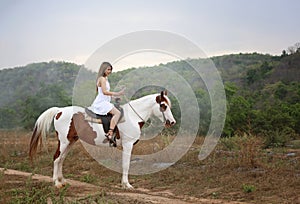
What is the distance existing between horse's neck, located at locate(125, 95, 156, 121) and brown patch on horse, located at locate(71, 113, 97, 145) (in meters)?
1.05

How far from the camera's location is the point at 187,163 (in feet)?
37.7

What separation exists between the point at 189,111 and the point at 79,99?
2745mm

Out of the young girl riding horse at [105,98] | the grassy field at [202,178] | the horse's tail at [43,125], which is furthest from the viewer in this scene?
the horse's tail at [43,125]

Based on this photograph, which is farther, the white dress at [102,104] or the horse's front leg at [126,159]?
the horse's front leg at [126,159]

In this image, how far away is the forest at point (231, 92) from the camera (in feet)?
48.3

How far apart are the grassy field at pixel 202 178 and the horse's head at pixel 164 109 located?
147 cm

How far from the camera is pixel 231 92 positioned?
3027 centimetres

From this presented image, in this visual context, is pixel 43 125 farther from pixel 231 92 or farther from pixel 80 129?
pixel 231 92

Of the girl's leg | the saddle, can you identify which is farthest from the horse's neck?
the girl's leg

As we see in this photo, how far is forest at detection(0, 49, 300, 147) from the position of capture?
14723 millimetres

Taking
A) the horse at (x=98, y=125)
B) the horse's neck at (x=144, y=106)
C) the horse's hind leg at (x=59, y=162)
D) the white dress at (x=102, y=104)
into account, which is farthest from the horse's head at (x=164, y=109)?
the horse's hind leg at (x=59, y=162)

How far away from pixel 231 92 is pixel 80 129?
22.6 metres

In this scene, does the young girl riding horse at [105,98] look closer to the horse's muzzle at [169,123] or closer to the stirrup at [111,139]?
the stirrup at [111,139]

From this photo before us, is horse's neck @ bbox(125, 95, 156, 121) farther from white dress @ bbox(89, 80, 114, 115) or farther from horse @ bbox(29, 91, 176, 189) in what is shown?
white dress @ bbox(89, 80, 114, 115)
